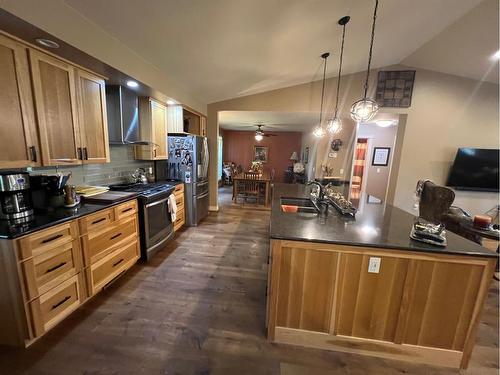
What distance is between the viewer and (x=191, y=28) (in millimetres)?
2027

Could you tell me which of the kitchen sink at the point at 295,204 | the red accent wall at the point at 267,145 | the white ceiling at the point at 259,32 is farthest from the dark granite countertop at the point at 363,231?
the red accent wall at the point at 267,145

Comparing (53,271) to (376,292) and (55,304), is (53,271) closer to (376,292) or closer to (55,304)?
(55,304)

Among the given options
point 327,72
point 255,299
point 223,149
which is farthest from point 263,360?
point 223,149

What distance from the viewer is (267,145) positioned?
372 inches

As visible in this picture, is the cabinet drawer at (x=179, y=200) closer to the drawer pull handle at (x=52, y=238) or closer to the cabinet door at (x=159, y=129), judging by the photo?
the cabinet door at (x=159, y=129)

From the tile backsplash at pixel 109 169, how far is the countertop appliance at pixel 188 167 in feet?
1.21

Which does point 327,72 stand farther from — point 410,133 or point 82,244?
point 82,244

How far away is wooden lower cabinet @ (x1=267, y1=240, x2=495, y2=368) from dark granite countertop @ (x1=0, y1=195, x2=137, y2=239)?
1635 millimetres

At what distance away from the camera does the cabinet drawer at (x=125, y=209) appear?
224cm

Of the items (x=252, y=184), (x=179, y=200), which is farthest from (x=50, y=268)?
(x=252, y=184)

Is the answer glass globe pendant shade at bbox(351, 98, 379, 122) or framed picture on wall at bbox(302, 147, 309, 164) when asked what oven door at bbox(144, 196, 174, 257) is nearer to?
glass globe pendant shade at bbox(351, 98, 379, 122)

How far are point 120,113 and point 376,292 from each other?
3.26 metres

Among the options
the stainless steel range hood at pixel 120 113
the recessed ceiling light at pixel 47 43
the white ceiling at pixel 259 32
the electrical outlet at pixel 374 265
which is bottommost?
the electrical outlet at pixel 374 265

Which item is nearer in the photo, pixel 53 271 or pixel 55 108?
pixel 53 271
